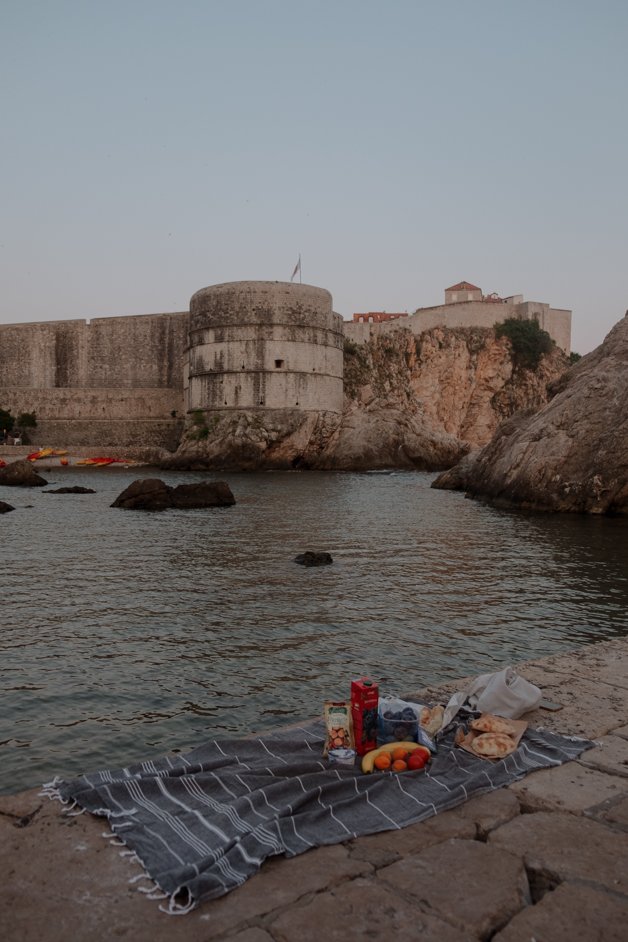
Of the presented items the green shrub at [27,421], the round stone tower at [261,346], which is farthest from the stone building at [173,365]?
the green shrub at [27,421]

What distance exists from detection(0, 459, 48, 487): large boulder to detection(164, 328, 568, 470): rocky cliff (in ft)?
38.7

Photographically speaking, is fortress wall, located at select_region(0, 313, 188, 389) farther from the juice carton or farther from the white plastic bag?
the juice carton

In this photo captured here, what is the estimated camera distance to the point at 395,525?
1666 centimetres

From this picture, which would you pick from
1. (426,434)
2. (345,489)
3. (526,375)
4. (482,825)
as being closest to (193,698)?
(482,825)

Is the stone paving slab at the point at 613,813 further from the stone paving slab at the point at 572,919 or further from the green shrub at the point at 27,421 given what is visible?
the green shrub at the point at 27,421

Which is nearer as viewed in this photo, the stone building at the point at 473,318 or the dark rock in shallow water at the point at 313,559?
the dark rock in shallow water at the point at 313,559

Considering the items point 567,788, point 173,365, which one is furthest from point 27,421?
point 567,788

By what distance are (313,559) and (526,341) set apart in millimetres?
47878

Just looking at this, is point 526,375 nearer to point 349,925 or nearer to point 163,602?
point 163,602

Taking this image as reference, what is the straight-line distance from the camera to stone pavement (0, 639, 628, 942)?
8.60 feet

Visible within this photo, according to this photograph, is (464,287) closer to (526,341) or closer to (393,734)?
(526,341)

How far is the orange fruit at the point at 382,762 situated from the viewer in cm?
397

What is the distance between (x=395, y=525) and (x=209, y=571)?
6.58m

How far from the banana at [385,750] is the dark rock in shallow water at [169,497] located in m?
16.0
